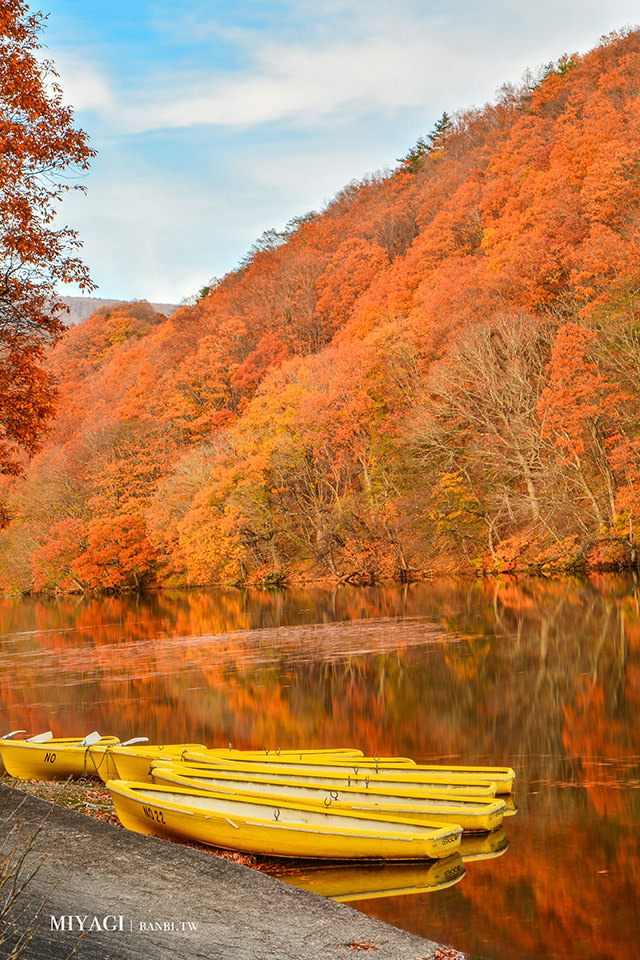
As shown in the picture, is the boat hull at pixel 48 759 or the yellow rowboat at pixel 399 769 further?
the boat hull at pixel 48 759

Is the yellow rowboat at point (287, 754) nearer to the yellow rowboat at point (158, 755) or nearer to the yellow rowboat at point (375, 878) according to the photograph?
the yellow rowboat at point (158, 755)

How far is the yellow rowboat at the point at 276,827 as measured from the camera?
24.4 ft

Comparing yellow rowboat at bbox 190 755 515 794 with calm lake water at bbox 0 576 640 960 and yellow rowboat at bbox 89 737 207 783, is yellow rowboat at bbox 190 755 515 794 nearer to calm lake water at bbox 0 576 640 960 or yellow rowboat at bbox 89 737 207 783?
calm lake water at bbox 0 576 640 960

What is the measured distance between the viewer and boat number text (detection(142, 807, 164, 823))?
8.33m

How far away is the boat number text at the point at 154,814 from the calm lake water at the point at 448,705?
1.48 meters

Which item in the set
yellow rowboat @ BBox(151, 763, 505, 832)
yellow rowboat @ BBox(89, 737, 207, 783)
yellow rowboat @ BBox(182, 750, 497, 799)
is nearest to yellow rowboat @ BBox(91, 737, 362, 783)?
yellow rowboat @ BBox(89, 737, 207, 783)

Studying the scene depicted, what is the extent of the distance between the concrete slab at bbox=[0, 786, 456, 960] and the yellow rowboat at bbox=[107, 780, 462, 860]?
2.04 feet

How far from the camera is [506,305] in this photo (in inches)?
1599

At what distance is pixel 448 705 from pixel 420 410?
85.9 ft

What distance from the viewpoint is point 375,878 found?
292 inches

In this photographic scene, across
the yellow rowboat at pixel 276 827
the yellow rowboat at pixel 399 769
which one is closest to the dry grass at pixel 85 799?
the yellow rowboat at pixel 276 827

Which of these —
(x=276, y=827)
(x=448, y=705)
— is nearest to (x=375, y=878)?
(x=276, y=827)

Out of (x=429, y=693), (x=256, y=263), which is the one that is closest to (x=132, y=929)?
(x=429, y=693)

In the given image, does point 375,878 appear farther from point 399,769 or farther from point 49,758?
point 49,758
